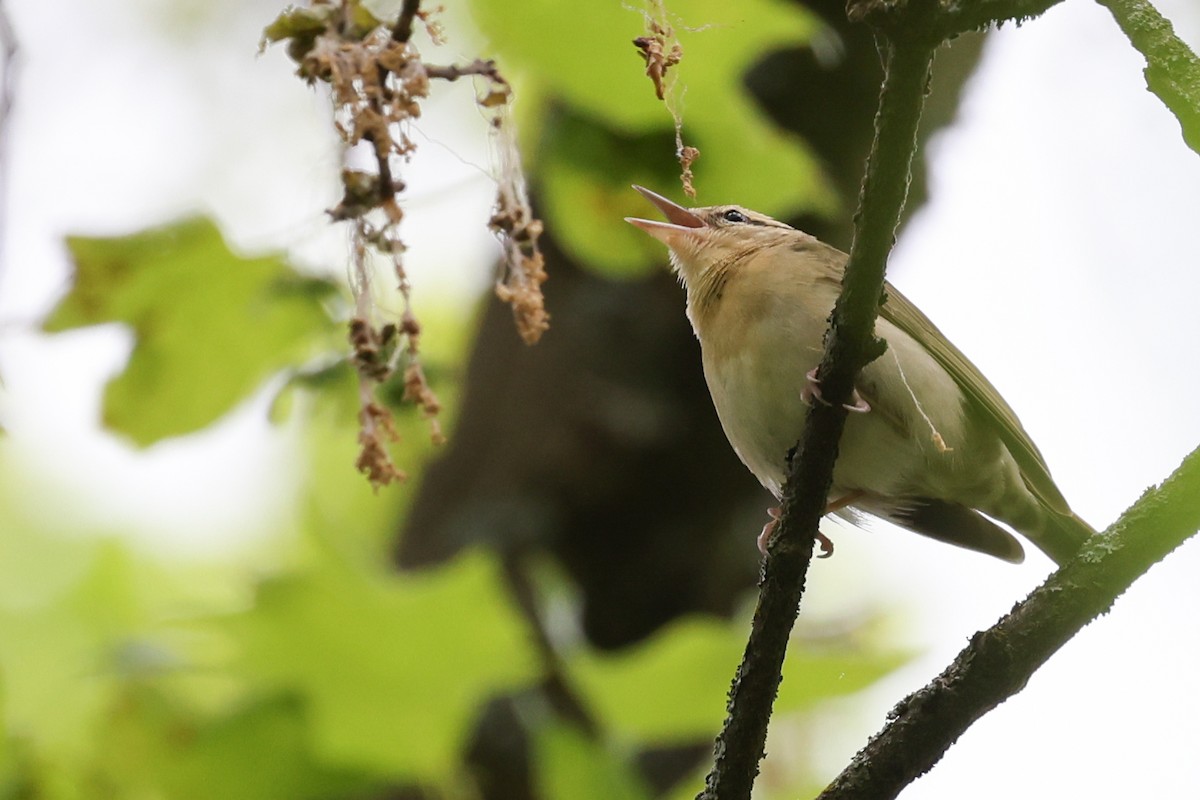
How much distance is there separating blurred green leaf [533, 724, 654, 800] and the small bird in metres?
1.30

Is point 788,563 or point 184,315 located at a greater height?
point 788,563

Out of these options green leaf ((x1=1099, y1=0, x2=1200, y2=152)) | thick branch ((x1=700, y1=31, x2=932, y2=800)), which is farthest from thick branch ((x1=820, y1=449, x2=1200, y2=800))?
green leaf ((x1=1099, y1=0, x2=1200, y2=152))

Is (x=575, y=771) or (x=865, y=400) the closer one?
(x=575, y=771)

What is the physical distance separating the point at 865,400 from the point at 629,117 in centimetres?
145

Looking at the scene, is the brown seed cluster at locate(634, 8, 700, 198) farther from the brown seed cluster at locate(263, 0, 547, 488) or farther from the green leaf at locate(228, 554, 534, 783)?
the green leaf at locate(228, 554, 534, 783)

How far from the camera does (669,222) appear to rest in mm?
4066

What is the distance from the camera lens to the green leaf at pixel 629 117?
2543mm

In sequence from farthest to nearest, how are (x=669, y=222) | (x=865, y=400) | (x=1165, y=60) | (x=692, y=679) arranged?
(x=669, y=222)
(x=865, y=400)
(x=692, y=679)
(x=1165, y=60)

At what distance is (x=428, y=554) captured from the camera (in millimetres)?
4680

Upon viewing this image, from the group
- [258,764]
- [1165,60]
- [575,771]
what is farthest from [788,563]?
[258,764]

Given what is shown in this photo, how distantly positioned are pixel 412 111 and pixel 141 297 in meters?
1.16

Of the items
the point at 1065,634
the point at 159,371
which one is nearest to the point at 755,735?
the point at 1065,634

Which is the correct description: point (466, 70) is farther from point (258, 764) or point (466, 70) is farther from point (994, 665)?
point (258, 764)

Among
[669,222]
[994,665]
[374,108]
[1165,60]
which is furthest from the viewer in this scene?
[669,222]
